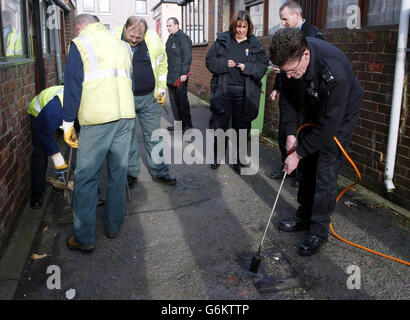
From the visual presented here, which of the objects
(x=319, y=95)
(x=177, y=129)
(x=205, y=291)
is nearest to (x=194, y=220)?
(x=205, y=291)

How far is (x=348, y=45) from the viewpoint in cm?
512

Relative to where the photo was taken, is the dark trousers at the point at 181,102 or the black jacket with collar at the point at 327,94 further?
the dark trousers at the point at 181,102

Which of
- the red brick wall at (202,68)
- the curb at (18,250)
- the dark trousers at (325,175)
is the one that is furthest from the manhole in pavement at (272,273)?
the red brick wall at (202,68)

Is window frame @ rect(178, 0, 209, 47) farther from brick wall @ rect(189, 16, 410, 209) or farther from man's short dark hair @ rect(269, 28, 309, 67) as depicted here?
man's short dark hair @ rect(269, 28, 309, 67)

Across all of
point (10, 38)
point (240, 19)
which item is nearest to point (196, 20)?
point (240, 19)

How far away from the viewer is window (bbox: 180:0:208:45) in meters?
13.8

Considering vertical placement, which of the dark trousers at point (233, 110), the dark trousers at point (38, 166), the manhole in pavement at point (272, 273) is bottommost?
the manhole in pavement at point (272, 273)

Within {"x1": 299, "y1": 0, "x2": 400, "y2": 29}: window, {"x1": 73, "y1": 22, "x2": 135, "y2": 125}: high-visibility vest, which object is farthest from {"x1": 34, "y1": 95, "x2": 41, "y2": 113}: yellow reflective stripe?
{"x1": 299, "y1": 0, "x2": 400, "y2": 29}: window

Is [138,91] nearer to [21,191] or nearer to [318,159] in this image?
[21,191]

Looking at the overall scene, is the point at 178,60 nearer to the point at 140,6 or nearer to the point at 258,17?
the point at 258,17

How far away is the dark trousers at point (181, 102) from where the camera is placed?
8086 millimetres

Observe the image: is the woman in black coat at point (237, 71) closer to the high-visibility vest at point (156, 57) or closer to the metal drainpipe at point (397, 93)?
the high-visibility vest at point (156, 57)

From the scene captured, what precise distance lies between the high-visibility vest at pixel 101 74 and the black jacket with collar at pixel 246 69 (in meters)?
2.13

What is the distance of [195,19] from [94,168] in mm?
13131
